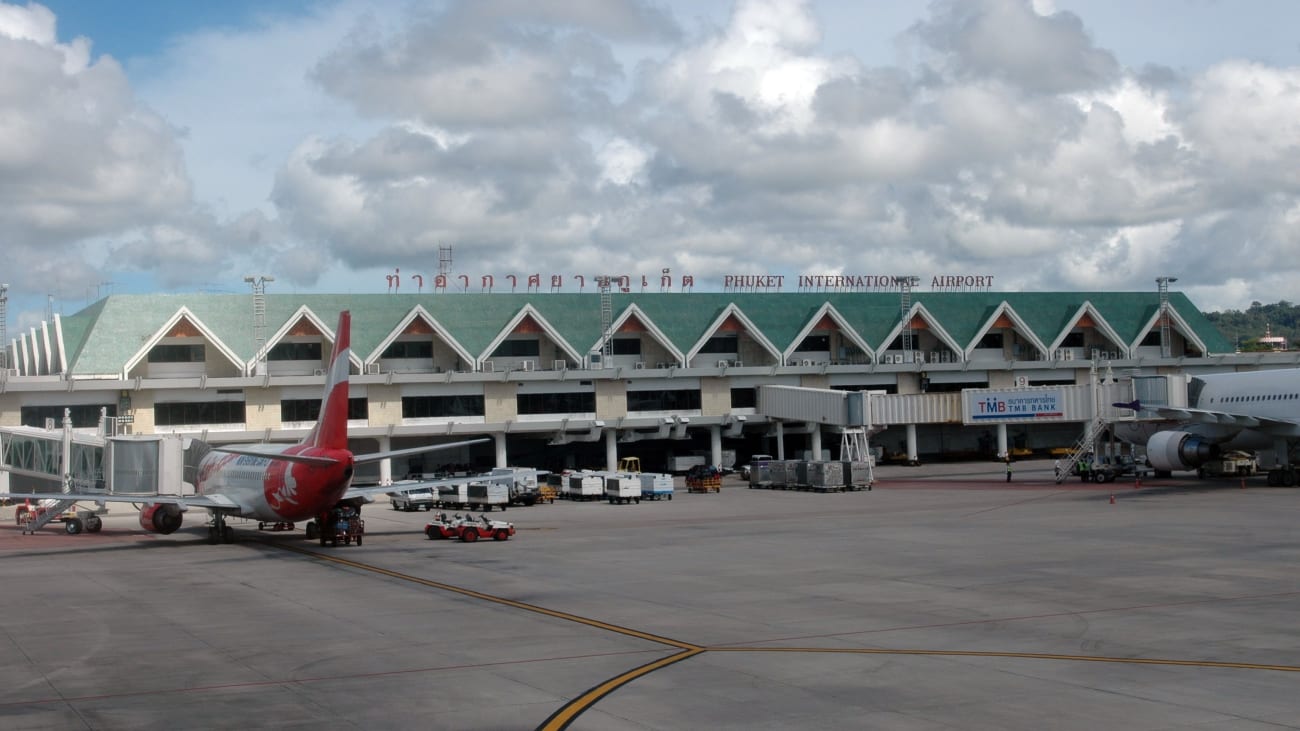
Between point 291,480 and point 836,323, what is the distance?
67488 mm

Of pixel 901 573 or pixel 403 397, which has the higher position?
pixel 403 397

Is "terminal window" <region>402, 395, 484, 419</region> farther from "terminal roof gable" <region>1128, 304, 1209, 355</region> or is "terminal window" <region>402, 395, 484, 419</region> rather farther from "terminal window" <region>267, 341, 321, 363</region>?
"terminal roof gable" <region>1128, 304, 1209, 355</region>

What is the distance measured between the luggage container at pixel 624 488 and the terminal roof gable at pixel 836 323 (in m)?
32.0

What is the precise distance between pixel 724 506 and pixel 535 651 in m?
43.3

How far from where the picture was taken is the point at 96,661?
922 inches

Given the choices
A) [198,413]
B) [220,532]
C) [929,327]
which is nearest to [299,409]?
[198,413]

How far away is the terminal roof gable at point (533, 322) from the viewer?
93.6m

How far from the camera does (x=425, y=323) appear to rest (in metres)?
93.7

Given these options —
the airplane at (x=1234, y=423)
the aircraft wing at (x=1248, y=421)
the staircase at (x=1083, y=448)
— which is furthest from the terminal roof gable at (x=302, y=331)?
the aircraft wing at (x=1248, y=421)

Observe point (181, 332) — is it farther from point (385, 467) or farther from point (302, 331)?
point (385, 467)

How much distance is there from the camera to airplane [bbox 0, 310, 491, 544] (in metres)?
45.1

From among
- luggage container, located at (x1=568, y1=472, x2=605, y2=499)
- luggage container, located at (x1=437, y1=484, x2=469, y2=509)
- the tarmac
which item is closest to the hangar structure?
luggage container, located at (x1=437, y1=484, x2=469, y2=509)

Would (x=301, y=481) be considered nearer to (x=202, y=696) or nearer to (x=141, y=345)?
(x=202, y=696)

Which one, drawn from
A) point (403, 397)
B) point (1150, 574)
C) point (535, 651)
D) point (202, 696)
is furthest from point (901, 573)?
point (403, 397)
